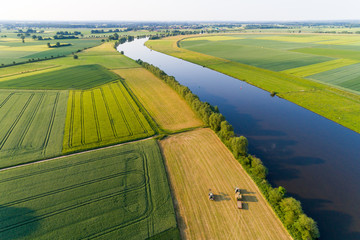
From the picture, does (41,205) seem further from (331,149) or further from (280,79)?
(280,79)

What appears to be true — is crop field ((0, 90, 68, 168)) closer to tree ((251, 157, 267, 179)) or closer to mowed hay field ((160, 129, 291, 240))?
mowed hay field ((160, 129, 291, 240))

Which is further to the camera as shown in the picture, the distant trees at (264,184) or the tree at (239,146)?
the tree at (239,146)

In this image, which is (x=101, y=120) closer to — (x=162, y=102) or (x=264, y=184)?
(x=162, y=102)

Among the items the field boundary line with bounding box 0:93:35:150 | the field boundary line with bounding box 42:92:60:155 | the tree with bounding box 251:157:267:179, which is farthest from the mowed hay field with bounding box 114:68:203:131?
the field boundary line with bounding box 0:93:35:150

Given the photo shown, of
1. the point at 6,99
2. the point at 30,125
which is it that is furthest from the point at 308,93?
the point at 6,99

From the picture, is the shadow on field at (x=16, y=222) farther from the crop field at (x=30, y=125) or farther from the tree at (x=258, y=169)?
the tree at (x=258, y=169)

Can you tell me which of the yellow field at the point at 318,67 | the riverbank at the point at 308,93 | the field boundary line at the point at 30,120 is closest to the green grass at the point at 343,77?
the yellow field at the point at 318,67
